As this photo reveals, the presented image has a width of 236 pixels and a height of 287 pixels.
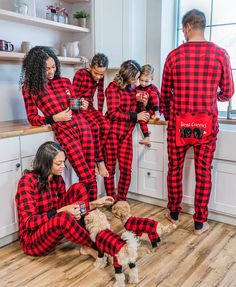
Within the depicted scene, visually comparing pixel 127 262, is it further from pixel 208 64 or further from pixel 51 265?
pixel 208 64

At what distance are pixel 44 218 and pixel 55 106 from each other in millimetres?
844

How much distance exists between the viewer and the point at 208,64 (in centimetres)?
220

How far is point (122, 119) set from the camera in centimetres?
276

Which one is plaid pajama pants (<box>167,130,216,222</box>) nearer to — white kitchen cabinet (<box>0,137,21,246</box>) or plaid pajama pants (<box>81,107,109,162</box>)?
plaid pajama pants (<box>81,107,109,162</box>)

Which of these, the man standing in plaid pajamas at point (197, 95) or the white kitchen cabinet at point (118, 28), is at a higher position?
the white kitchen cabinet at point (118, 28)

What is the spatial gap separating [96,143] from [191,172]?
0.82 m

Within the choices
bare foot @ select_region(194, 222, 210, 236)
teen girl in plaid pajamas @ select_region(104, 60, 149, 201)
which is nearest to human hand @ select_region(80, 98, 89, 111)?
teen girl in plaid pajamas @ select_region(104, 60, 149, 201)

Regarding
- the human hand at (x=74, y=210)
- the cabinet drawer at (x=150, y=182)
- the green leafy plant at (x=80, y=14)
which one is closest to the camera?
the human hand at (x=74, y=210)

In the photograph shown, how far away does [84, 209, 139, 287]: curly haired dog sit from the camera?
1760 millimetres

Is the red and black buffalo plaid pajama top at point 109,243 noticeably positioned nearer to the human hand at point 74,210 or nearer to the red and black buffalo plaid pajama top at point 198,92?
the human hand at point 74,210

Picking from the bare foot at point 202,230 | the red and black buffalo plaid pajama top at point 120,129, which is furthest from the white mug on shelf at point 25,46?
the bare foot at point 202,230

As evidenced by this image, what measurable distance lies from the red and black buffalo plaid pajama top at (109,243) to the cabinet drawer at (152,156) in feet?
3.71

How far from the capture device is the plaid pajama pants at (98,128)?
8.82 feet

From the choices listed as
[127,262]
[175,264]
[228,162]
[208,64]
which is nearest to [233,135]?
[228,162]
